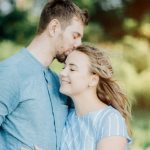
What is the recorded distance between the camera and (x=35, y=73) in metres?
2.82

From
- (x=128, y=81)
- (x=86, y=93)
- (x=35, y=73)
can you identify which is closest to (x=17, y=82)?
(x=35, y=73)

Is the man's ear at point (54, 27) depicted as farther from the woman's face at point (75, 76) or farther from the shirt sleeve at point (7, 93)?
the shirt sleeve at point (7, 93)

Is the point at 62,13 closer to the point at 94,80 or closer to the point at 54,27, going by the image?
the point at 54,27

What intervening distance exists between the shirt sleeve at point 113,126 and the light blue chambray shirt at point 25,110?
26cm

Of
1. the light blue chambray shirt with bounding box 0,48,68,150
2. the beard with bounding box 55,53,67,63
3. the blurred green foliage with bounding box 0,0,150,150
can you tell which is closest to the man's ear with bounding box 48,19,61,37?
the beard with bounding box 55,53,67,63

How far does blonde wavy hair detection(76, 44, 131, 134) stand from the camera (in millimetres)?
2793

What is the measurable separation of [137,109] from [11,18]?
1.35 meters

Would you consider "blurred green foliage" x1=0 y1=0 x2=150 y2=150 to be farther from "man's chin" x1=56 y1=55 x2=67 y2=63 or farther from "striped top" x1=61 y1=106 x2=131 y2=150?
"striped top" x1=61 y1=106 x2=131 y2=150

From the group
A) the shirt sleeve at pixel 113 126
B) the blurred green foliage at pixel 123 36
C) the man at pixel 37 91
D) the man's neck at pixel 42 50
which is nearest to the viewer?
the shirt sleeve at pixel 113 126

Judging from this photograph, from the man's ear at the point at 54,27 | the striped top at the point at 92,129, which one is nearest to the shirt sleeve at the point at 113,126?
the striped top at the point at 92,129

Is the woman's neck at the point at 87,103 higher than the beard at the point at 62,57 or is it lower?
lower

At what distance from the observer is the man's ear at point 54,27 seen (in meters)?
2.95

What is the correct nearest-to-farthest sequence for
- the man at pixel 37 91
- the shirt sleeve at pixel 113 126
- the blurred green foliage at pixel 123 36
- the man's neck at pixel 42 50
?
the shirt sleeve at pixel 113 126
the man at pixel 37 91
the man's neck at pixel 42 50
the blurred green foliage at pixel 123 36

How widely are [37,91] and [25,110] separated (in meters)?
0.11
